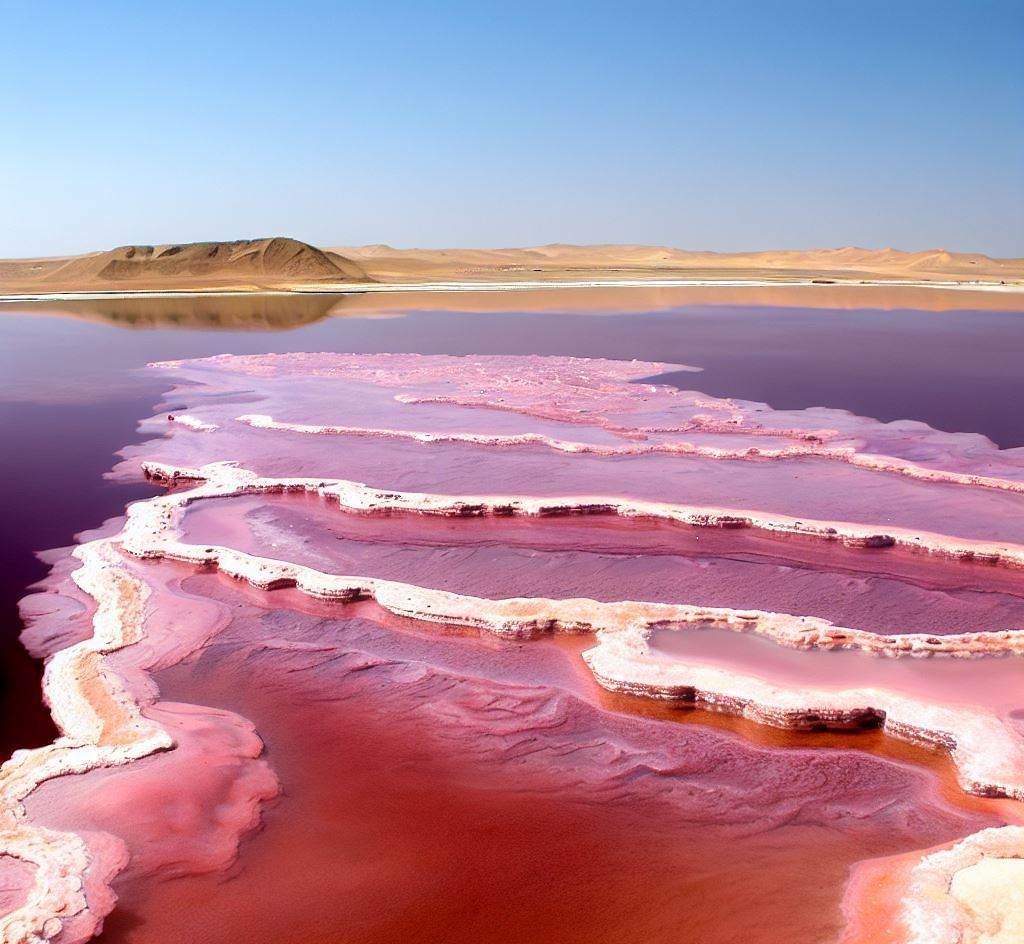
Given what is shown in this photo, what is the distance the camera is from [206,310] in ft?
142

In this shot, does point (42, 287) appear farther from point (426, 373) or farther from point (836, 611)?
point (836, 611)

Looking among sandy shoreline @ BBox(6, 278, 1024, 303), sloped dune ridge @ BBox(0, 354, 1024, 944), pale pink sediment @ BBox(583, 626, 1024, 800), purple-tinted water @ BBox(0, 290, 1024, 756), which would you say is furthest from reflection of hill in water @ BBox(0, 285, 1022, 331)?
pale pink sediment @ BBox(583, 626, 1024, 800)

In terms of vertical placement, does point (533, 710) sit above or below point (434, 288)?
below

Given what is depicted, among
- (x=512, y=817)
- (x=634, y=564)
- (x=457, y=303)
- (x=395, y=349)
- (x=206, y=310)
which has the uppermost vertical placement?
(x=457, y=303)

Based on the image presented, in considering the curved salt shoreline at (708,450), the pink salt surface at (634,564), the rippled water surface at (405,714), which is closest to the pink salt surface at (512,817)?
the rippled water surface at (405,714)

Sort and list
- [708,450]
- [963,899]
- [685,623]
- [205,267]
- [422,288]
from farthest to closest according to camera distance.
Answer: [205,267], [422,288], [708,450], [685,623], [963,899]

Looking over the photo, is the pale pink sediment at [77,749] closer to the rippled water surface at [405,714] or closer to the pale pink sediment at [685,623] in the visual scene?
the rippled water surface at [405,714]

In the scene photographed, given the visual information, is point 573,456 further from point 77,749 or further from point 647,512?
point 77,749

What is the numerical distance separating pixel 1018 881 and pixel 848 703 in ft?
5.79

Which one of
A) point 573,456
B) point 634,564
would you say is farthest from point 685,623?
point 573,456

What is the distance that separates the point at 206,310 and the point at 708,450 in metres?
35.9

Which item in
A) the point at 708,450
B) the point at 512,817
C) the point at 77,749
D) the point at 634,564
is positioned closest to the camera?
the point at 512,817

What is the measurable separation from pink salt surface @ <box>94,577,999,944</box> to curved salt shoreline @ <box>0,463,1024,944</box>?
0.31 m

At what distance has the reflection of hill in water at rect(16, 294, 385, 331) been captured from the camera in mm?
35656
